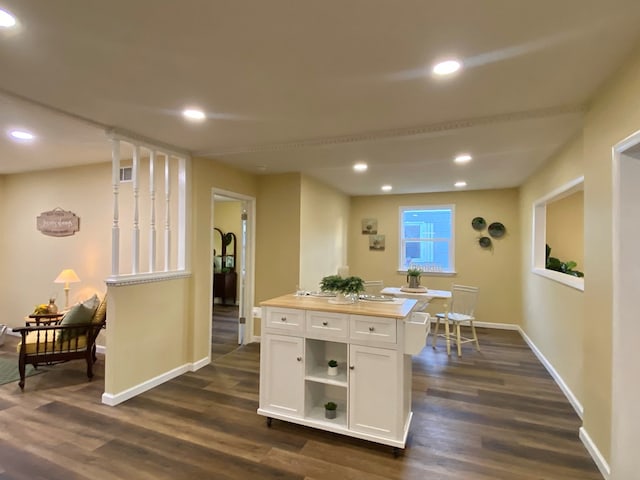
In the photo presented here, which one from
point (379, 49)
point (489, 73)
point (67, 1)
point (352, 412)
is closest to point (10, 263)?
point (67, 1)

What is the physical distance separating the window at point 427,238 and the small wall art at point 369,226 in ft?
1.69

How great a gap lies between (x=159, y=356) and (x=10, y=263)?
3653 mm

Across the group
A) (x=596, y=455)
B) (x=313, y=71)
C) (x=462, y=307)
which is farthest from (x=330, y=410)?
(x=462, y=307)

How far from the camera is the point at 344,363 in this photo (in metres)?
2.75

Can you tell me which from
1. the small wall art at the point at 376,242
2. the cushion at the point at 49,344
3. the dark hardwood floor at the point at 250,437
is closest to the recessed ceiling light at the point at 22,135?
the cushion at the point at 49,344

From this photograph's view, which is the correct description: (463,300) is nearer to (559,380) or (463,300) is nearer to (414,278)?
(414,278)

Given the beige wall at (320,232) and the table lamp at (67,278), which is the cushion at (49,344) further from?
the beige wall at (320,232)

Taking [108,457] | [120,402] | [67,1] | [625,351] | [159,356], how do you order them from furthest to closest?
[159,356]
[120,402]
[108,457]
[625,351]
[67,1]

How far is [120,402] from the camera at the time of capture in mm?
3023

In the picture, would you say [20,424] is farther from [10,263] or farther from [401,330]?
[10,263]

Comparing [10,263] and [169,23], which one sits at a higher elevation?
[169,23]

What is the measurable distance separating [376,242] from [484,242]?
6.47 feet

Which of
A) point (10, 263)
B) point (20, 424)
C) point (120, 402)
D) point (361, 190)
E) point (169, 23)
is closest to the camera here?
point (169, 23)

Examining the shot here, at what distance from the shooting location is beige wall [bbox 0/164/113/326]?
440cm
